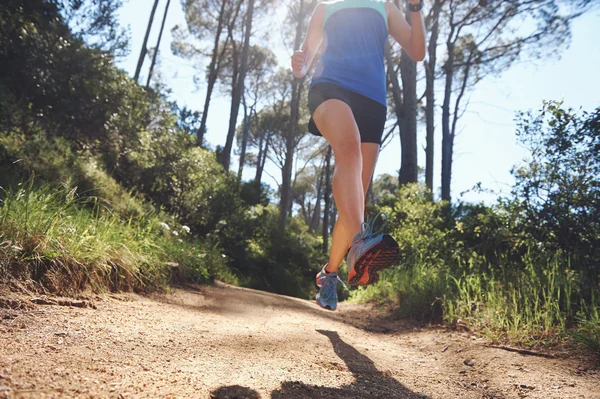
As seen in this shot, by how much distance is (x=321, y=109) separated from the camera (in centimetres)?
188

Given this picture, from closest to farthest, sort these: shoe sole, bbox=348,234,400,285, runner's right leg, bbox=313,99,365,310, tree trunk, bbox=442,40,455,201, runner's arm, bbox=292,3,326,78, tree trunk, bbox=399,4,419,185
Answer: shoe sole, bbox=348,234,400,285, runner's right leg, bbox=313,99,365,310, runner's arm, bbox=292,3,326,78, tree trunk, bbox=399,4,419,185, tree trunk, bbox=442,40,455,201

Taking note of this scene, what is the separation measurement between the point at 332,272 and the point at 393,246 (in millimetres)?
780

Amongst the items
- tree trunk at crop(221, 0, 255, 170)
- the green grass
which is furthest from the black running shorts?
tree trunk at crop(221, 0, 255, 170)

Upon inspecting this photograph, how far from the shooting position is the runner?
66.1 inches

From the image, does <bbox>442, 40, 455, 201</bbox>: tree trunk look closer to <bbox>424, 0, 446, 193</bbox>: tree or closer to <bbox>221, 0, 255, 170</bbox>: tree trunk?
<bbox>424, 0, 446, 193</bbox>: tree

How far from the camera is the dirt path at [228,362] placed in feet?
2.93

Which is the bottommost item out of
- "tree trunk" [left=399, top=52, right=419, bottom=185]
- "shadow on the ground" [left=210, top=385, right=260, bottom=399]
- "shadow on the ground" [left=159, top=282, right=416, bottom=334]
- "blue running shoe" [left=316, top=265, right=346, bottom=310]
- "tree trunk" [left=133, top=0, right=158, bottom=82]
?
"shadow on the ground" [left=159, top=282, right=416, bottom=334]

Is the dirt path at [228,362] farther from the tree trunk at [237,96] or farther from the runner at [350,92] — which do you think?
the tree trunk at [237,96]

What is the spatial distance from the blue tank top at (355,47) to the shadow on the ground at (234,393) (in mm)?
1461

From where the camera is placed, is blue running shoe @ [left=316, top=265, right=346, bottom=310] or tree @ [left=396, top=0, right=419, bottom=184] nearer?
blue running shoe @ [left=316, top=265, right=346, bottom=310]

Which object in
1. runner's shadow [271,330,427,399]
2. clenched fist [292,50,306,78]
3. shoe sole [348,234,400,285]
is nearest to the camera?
runner's shadow [271,330,427,399]

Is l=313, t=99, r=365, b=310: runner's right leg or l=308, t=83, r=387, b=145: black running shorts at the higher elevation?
l=308, t=83, r=387, b=145: black running shorts

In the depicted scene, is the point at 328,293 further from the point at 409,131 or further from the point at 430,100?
the point at 430,100

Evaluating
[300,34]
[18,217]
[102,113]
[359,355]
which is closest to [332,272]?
[359,355]
